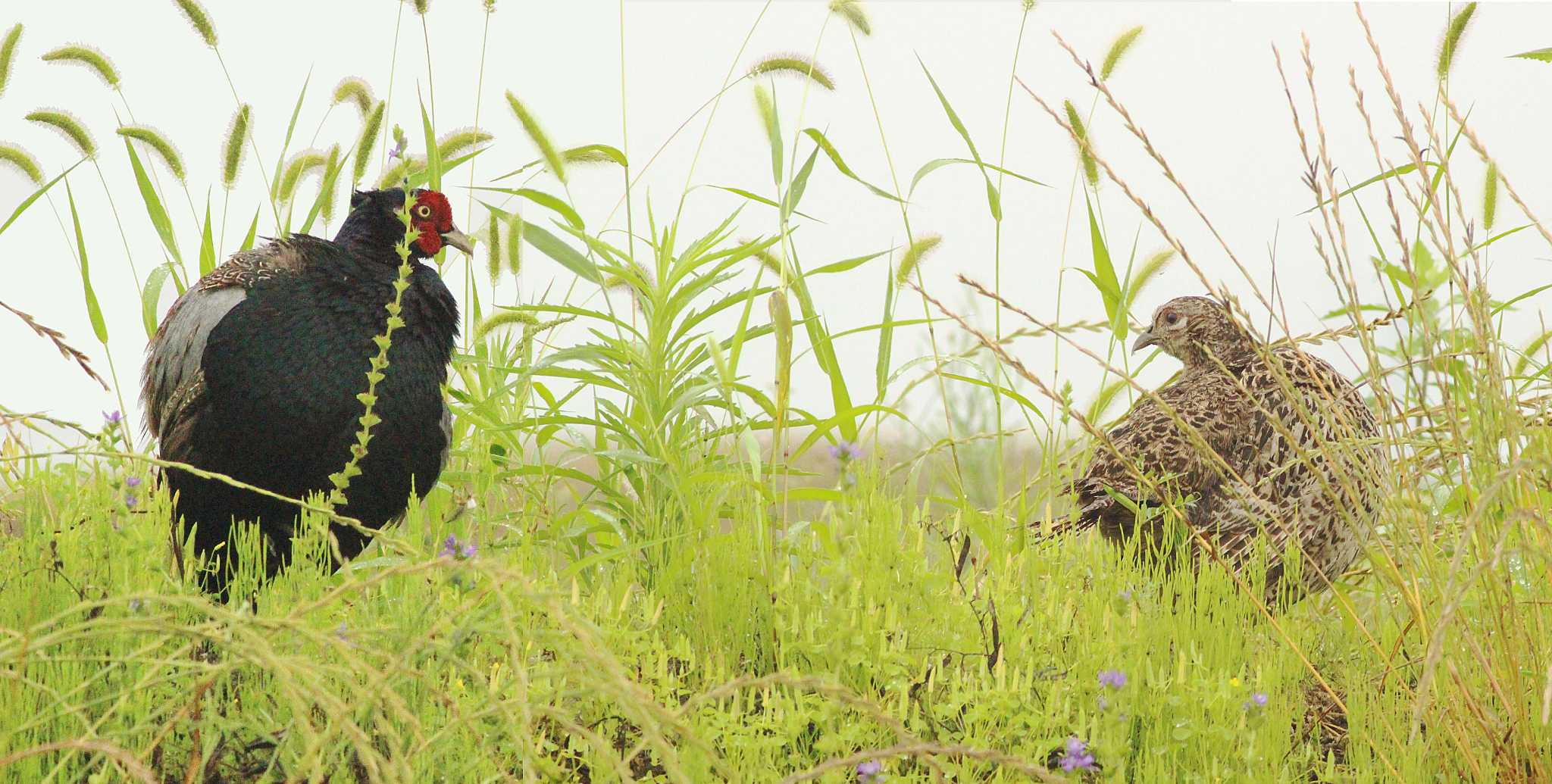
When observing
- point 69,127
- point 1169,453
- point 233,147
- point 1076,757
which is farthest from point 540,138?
point 1076,757

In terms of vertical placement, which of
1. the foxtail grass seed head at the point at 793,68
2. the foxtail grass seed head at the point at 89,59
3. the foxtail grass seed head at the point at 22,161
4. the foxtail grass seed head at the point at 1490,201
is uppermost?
the foxtail grass seed head at the point at 89,59

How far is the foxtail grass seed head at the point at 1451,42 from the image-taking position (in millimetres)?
3383

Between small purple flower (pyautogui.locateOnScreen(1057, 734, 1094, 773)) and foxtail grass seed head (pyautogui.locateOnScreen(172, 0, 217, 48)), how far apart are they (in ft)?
12.0

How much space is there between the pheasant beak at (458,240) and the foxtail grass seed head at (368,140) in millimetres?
363

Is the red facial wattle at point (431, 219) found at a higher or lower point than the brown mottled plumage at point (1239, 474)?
higher

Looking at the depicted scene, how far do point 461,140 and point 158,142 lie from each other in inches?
36.9

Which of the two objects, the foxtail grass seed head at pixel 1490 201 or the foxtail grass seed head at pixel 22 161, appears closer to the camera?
the foxtail grass seed head at pixel 1490 201

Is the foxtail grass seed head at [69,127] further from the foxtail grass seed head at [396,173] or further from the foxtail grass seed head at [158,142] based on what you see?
the foxtail grass seed head at [396,173]

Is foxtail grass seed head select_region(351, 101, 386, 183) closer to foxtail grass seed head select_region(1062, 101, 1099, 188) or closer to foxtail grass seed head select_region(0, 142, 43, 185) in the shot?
foxtail grass seed head select_region(0, 142, 43, 185)

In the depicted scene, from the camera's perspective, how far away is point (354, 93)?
449 centimetres

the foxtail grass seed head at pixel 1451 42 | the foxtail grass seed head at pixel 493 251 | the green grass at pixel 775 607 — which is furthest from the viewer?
the foxtail grass seed head at pixel 493 251

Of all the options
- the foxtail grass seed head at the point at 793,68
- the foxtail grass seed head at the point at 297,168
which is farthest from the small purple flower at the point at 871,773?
the foxtail grass seed head at the point at 297,168

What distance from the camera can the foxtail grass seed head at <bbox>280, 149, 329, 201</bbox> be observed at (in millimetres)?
4320

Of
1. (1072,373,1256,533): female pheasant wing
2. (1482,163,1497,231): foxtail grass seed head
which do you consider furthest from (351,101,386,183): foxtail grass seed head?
(1482,163,1497,231): foxtail grass seed head
